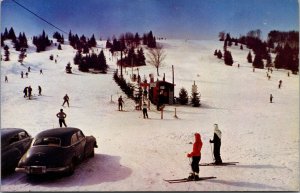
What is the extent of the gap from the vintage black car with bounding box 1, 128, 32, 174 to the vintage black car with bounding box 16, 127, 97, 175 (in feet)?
2.54

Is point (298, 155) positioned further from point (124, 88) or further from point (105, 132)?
point (124, 88)

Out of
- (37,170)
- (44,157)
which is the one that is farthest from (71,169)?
(37,170)

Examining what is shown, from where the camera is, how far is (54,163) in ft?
39.3

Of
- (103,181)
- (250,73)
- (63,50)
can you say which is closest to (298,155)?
(103,181)

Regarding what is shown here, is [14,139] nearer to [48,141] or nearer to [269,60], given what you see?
[48,141]

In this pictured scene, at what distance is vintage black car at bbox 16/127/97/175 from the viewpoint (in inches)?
468

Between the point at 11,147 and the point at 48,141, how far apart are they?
4.54 feet

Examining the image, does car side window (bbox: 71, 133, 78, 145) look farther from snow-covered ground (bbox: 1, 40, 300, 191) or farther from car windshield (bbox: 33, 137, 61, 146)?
snow-covered ground (bbox: 1, 40, 300, 191)

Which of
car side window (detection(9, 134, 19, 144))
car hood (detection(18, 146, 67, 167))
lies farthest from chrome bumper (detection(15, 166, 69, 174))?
car side window (detection(9, 134, 19, 144))

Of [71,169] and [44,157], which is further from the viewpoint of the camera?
[71,169]

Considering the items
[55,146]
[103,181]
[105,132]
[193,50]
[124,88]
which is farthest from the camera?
[193,50]

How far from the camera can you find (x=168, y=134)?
20.7m

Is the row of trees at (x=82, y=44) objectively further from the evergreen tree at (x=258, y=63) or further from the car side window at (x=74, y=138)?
the car side window at (x=74, y=138)

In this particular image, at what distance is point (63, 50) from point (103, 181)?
10658 centimetres
